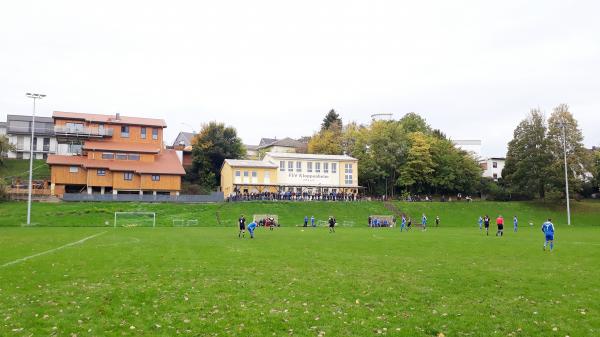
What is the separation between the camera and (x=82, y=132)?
2936 inches

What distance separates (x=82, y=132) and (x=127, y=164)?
34.2 ft

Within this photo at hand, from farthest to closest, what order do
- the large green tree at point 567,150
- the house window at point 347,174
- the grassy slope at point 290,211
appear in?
the house window at point 347,174 → the large green tree at point 567,150 → the grassy slope at point 290,211

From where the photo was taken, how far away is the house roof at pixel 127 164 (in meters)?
68.2

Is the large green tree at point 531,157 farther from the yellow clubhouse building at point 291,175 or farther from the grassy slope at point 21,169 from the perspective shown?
the grassy slope at point 21,169

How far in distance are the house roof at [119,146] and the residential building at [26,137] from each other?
23.5m

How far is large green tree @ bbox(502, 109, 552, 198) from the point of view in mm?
72875

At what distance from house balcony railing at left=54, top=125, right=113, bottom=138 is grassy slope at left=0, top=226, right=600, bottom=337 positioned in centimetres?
5770

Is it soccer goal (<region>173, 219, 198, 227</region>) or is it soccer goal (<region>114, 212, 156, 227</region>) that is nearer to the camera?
soccer goal (<region>114, 212, 156, 227</region>)

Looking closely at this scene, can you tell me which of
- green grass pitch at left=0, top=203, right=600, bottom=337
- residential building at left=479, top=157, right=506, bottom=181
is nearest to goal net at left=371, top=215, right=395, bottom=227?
green grass pitch at left=0, top=203, right=600, bottom=337

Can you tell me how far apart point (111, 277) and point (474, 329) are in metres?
11.5

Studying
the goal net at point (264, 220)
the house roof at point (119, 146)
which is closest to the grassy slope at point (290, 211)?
the goal net at point (264, 220)

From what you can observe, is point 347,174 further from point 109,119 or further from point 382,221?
point 109,119

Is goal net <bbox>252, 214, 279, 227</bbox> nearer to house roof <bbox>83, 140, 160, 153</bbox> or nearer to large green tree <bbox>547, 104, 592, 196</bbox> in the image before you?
house roof <bbox>83, 140, 160, 153</bbox>

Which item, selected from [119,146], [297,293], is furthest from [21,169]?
[297,293]
